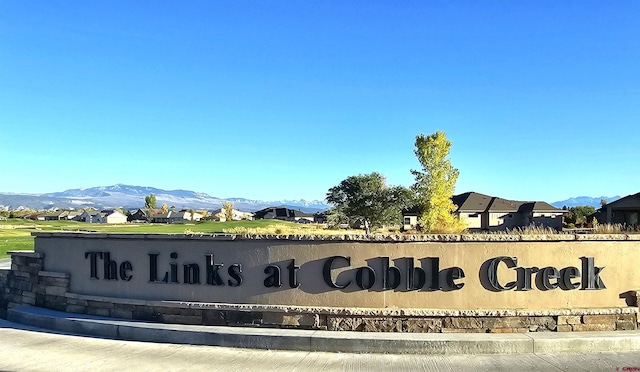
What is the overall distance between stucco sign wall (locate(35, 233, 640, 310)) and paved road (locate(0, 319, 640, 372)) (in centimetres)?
116

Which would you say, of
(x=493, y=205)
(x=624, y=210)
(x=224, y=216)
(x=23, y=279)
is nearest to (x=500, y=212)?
(x=493, y=205)

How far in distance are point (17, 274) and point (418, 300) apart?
375 inches

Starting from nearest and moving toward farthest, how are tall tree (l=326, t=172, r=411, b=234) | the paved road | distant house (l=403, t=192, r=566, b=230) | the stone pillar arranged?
the paved road
the stone pillar
tall tree (l=326, t=172, r=411, b=234)
distant house (l=403, t=192, r=566, b=230)

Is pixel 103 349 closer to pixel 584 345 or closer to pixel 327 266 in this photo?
pixel 327 266

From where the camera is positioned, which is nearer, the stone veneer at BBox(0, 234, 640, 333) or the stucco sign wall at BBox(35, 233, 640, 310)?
the stone veneer at BBox(0, 234, 640, 333)

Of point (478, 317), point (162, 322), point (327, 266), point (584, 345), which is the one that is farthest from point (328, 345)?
point (584, 345)

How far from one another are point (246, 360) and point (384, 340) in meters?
2.26

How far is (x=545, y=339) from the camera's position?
827cm

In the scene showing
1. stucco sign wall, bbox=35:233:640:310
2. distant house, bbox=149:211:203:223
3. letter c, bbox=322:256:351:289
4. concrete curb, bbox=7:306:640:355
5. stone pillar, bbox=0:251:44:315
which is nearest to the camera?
concrete curb, bbox=7:306:640:355

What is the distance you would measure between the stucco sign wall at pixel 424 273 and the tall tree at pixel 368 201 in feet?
76.9

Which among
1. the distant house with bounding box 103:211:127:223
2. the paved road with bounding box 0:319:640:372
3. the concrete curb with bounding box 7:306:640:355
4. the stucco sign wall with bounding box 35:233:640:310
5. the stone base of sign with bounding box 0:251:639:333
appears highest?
the stucco sign wall with bounding box 35:233:640:310

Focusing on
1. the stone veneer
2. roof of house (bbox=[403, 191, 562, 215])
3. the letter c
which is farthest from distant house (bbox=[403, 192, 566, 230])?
the letter c

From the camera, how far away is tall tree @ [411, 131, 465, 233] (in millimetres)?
38281

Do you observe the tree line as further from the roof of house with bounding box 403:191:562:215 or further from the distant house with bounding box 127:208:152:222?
the distant house with bounding box 127:208:152:222
